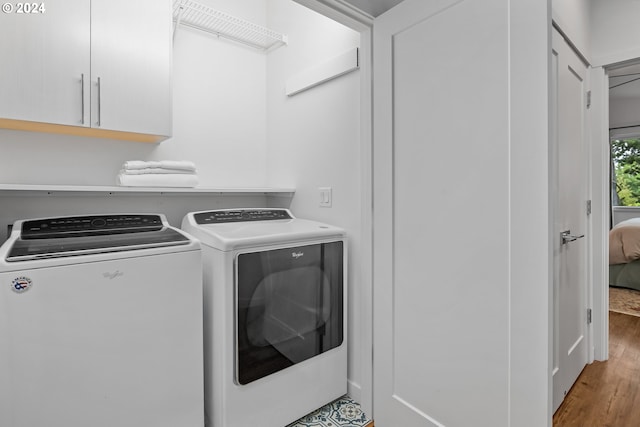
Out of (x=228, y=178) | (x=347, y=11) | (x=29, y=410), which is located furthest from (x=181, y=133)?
(x=29, y=410)

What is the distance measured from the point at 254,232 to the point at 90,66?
3.55 ft

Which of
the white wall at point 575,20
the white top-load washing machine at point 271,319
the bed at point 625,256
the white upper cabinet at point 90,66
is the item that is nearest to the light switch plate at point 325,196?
the white top-load washing machine at point 271,319

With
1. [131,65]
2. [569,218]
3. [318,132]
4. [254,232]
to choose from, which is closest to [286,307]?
[254,232]

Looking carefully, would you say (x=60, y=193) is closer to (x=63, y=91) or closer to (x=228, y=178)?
(x=63, y=91)

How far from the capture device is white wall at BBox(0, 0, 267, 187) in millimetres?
1678

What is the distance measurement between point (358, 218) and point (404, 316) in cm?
57

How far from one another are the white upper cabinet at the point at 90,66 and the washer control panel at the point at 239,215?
0.50 m

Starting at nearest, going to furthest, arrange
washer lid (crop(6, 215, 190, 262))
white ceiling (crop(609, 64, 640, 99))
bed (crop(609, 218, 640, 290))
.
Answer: washer lid (crop(6, 215, 190, 262)), bed (crop(609, 218, 640, 290)), white ceiling (crop(609, 64, 640, 99))

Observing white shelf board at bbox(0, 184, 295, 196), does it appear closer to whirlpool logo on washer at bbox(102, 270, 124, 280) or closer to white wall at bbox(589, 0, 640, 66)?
whirlpool logo on washer at bbox(102, 270, 124, 280)

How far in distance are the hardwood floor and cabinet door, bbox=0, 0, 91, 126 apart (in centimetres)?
286

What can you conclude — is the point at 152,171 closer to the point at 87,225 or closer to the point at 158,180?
the point at 158,180

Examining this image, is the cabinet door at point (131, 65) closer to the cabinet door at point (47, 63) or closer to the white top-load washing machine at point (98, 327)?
the cabinet door at point (47, 63)

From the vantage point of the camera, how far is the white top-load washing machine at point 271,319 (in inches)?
58.2

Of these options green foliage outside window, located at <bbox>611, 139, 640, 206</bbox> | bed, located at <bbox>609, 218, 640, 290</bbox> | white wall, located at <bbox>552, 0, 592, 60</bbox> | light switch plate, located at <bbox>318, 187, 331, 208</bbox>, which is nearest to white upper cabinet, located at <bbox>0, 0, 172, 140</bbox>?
light switch plate, located at <bbox>318, 187, 331, 208</bbox>
